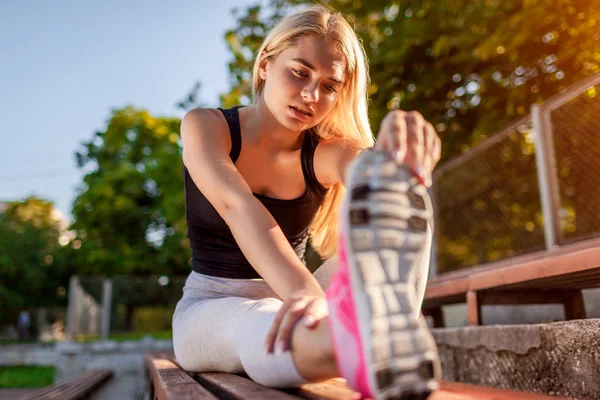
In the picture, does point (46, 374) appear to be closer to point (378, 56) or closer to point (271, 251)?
point (378, 56)

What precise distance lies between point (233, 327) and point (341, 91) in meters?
0.82

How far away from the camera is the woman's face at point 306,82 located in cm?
167

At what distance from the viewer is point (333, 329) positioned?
100 centimetres

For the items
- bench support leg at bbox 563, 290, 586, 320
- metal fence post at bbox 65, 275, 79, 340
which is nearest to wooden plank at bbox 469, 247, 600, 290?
bench support leg at bbox 563, 290, 586, 320

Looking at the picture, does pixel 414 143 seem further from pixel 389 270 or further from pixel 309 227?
pixel 309 227

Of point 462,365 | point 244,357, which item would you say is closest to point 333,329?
point 244,357

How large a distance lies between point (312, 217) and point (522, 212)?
405 cm

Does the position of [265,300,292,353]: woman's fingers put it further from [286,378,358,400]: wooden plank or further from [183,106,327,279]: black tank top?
[183,106,327,279]: black tank top

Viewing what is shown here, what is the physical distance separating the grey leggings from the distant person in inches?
1090

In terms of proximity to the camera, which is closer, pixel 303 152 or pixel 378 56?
pixel 303 152

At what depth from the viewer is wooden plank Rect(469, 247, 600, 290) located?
6.17 ft

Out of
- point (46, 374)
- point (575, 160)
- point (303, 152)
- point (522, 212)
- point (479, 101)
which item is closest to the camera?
point (303, 152)

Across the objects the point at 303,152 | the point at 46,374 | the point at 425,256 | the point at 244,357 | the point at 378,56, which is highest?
the point at 378,56

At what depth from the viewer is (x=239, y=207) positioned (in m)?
1.44
